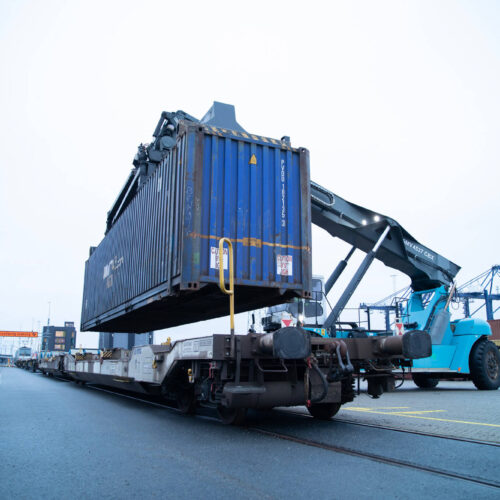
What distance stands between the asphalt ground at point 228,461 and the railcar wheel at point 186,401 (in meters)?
0.73

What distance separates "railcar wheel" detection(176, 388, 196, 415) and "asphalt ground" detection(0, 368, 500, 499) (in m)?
0.73

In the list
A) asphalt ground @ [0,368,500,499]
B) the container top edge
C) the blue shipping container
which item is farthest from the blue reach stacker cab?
asphalt ground @ [0,368,500,499]

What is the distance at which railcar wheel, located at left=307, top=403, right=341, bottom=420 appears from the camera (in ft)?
22.7

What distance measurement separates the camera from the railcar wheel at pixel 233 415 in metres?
6.18

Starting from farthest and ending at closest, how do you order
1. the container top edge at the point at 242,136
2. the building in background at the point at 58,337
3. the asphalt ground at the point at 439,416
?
the building in background at the point at 58,337
the container top edge at the point at 242,136
the asphalt ground at the point at 439,416

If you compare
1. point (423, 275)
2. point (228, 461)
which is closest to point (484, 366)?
point (423, 275)

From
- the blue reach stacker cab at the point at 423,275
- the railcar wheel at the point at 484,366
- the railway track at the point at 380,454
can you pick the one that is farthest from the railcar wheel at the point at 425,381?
the railway track at the point at 380,454

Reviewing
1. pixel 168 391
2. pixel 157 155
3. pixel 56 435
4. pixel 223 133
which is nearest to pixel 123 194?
pixel 157 155

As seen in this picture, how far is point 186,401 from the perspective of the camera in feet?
25.8

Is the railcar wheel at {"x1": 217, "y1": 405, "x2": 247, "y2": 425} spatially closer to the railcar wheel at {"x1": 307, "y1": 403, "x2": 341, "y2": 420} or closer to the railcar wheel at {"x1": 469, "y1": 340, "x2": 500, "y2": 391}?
the railcar wheel at {"x1": 307, "y1": 403, "x2": 341, "y2": 420}

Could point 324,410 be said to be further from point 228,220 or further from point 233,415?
point 228,220

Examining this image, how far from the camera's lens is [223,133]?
7.88 meters

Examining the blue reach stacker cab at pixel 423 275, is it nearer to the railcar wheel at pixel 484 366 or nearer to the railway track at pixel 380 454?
the railcar wheel at pixel 484 366

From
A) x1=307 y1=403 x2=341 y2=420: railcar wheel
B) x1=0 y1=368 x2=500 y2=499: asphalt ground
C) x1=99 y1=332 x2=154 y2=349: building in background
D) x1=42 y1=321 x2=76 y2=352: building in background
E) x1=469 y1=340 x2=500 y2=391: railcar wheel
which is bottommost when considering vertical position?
x1=0 y1=368 x2=500 y2=499: asphalt ground
